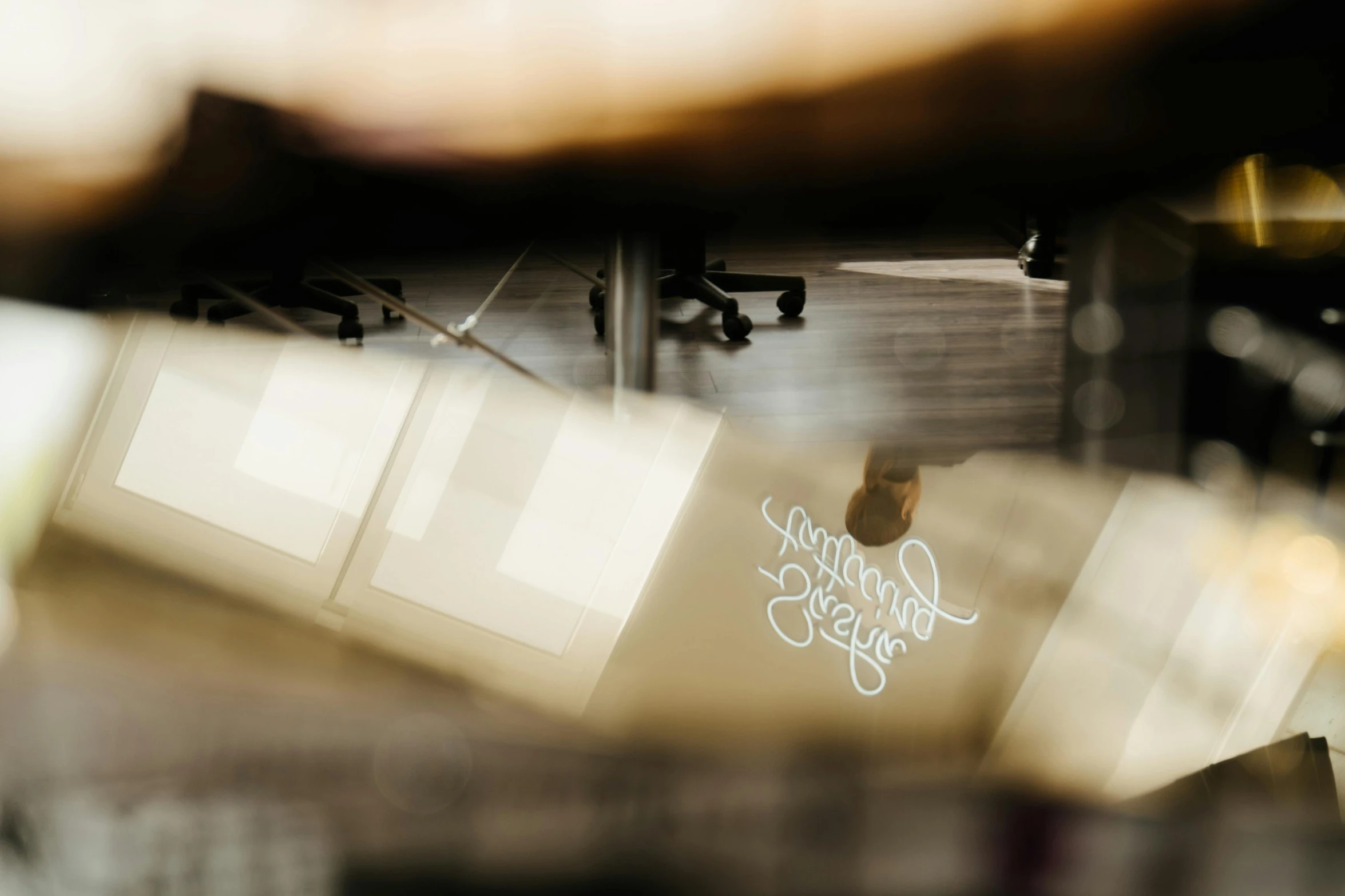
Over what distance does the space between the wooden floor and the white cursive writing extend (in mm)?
38

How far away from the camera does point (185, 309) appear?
0.29m

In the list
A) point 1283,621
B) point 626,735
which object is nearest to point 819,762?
point 626,735

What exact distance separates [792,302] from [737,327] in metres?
0.02

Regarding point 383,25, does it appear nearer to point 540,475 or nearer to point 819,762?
point 540,475

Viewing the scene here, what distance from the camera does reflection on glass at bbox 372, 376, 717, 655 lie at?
0.33 metres

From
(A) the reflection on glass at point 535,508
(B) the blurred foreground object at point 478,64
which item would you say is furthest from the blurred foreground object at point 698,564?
(B) the blurred foreground object at point 478,64

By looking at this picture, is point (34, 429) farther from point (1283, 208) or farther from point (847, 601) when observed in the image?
point (1283, 208)

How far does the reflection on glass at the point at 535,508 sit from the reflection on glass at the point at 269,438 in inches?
0.8

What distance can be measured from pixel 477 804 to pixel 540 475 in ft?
0.40

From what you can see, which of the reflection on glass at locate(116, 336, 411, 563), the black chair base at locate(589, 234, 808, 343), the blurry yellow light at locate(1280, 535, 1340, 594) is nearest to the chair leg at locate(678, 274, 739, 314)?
the black chair base at locate(589, 234, 808, 343)

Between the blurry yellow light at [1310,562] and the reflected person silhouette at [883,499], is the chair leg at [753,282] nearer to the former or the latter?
the reflected person silhouette at [883,499]

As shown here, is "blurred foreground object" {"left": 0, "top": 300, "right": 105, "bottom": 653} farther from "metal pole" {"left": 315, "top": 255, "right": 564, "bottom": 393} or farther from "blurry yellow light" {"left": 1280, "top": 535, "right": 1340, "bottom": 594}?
"blurry yellow light" {"left": 1280, "top": 535, "right": 1340, "bottom": 594}

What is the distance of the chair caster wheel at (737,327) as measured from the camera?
0.34 m

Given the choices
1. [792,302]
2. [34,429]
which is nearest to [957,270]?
[792,302]
